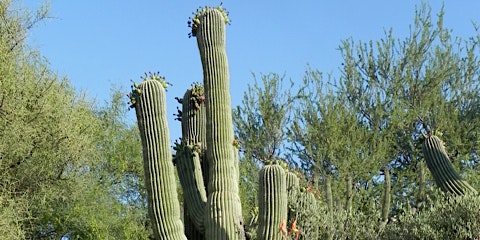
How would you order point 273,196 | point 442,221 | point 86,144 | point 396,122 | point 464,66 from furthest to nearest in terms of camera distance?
point 464,66, point 396,122, point 86,144, point 442,221, point 273,196

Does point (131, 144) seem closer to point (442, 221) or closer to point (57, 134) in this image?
point (57, 134)

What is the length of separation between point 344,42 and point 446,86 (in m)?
2.46

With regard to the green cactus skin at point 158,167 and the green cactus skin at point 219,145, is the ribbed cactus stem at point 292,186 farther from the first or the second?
the green cactus skin at point 158,167

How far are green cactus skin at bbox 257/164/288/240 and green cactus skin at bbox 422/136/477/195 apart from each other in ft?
8.35

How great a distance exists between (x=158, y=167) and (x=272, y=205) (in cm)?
134

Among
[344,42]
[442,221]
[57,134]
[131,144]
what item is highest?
[344,42]

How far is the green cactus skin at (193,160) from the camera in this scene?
909 cm

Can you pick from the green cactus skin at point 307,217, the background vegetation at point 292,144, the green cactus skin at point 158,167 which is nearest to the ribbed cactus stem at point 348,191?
the background vegetation at point 292,144

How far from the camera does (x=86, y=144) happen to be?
42.6ft

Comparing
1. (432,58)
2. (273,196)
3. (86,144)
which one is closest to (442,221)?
(273,196)

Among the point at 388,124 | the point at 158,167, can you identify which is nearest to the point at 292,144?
the point at 388,124

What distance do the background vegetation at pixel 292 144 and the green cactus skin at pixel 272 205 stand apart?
3.81 ft

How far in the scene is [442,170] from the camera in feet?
32.3

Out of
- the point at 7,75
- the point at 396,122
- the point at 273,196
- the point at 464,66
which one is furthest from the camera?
the point at 464,66
